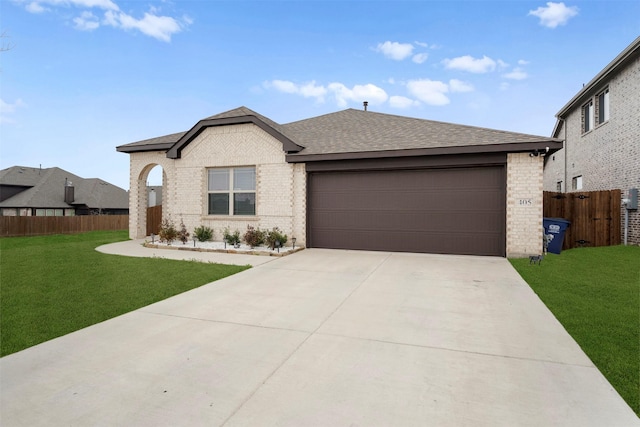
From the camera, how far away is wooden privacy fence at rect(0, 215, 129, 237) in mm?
18953

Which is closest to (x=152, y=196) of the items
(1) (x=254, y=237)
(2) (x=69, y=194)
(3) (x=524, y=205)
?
(2) (x=69, y=194)

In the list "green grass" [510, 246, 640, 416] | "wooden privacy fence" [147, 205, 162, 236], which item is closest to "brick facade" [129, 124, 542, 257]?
"green grass" [510, 246, 640, 416]

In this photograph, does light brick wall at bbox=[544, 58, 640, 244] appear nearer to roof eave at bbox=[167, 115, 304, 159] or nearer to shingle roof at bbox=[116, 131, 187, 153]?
roof eave at bbox=[167, 115, 304, 159]

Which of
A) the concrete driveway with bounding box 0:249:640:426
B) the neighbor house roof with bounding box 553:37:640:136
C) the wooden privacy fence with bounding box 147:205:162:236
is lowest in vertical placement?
the concrete driveway with bounding box 0:249:640:426

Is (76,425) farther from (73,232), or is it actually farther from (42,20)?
(73,232)

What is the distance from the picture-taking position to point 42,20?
10.8m

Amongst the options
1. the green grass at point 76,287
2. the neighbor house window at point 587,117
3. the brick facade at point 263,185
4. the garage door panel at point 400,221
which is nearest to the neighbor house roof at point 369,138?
the brick facade at point 263,185

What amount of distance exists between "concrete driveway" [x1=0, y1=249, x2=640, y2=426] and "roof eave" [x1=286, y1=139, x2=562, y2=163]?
5589mm

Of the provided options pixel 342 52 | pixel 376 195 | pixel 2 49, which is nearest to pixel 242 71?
pixel 342 52

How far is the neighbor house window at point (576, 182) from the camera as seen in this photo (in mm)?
17750

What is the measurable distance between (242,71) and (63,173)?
29.9 metres

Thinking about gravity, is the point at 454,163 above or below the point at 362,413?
above

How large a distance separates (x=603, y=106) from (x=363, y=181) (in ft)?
44.7

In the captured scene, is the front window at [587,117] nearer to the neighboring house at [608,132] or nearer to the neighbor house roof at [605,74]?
the neighboring house at [608,132]
